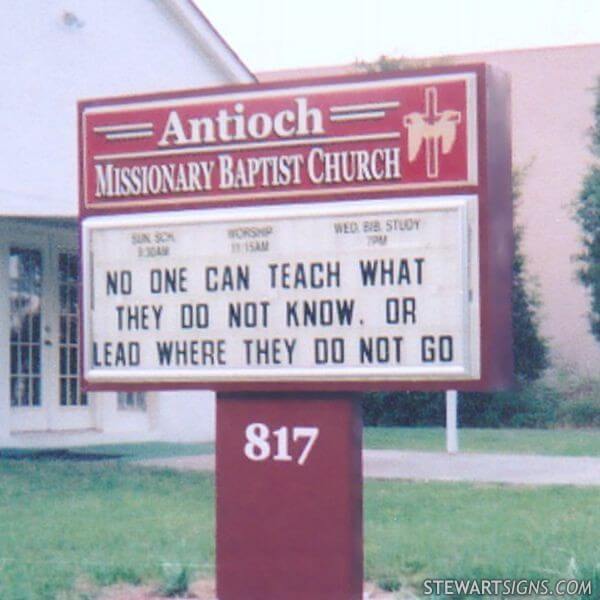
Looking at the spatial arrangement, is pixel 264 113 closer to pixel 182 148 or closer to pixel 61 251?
pixel 182 148

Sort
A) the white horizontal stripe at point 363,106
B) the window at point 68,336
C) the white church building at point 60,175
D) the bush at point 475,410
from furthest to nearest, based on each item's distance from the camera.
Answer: the bush at point 475,410 < the window at point 68,336 < the white church building at point 60,175 < the white horizontal stripe at point 363,106

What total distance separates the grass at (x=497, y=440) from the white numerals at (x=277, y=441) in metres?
11.2

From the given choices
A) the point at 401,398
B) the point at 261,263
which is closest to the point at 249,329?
the point at 261,263

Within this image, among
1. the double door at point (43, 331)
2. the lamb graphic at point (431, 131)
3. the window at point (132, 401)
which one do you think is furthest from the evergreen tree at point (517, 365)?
the lamb graphic at point (431, 131)

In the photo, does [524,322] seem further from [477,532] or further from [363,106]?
[363,106]

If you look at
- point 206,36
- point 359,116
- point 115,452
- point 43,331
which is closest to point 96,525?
point 359,116

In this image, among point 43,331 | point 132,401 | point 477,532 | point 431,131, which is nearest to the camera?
point 431,131

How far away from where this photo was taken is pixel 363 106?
8.03 m

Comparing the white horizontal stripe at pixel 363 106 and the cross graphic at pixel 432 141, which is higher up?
the white horizontal stripe at pixel 363 106

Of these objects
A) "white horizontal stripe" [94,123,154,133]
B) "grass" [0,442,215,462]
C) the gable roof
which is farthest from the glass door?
"white horizontal stripe" [94,123,154,133]

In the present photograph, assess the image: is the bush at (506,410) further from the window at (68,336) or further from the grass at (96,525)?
the grass at (96,525)

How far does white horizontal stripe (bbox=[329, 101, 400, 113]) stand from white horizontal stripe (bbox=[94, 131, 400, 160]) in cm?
14

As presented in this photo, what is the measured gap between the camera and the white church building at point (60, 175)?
17.4m

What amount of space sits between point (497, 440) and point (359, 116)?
14567mm
